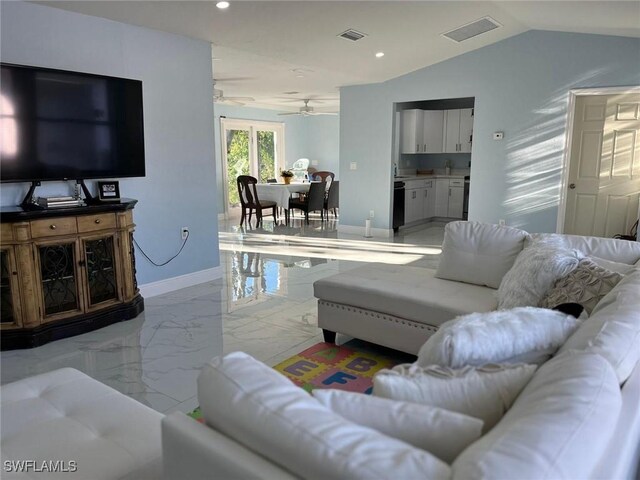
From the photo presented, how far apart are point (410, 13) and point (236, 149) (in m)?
6.54

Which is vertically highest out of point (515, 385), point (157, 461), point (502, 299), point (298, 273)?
point (515, 385)

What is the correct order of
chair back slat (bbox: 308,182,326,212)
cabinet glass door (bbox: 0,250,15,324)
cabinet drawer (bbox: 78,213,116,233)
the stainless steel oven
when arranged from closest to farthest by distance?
cabinet glass door (bbox: 0,250,15,324) < cabinet drawer (bbox: 78,213,116,233) < the stainless steel oven < chair back slat (bbox: 308,182,326,212)

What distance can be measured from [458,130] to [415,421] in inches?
334

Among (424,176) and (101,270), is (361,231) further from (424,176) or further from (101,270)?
(101,270)

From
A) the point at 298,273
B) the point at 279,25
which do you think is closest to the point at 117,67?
the point at 279,25

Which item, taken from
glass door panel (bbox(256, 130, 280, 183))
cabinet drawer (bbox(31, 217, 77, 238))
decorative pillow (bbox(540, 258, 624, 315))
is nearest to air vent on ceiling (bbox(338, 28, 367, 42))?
cabinet drawer (bbox(31, 217, 77, 238))

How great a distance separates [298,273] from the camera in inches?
210

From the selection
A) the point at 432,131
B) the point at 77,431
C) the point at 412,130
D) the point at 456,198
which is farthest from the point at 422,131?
the point at 77,431

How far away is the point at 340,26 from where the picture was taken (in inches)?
184

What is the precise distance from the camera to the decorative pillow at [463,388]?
3.46 feet

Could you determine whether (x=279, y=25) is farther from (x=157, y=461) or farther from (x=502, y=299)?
(x=157, y=461)

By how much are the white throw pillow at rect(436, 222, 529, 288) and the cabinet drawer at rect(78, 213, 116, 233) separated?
2533mm

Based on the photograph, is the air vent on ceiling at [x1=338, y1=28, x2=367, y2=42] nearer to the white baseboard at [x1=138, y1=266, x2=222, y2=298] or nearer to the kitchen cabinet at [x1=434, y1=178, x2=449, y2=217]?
the white baseboard at [x1=138, y1=266, x2=222, y2=298]

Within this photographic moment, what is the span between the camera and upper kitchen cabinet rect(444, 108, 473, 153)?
8589 mm
